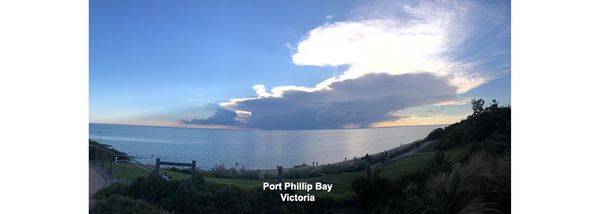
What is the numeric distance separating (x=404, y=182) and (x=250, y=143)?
1.65 metres

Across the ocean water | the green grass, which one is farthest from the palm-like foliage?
the green grass

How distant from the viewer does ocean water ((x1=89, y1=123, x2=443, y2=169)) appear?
542cm

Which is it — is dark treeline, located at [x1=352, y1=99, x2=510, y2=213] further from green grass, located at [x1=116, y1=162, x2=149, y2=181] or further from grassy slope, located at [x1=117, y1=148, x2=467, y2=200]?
green grass, located at [x1=116, y1=162, x2=149, y2=181]

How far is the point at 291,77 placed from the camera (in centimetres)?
538

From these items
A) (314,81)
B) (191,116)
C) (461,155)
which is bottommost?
(461,155)

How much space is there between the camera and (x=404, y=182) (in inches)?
210

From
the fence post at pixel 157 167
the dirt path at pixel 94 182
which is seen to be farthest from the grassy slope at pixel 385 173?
the dirt path at pixel 94 182

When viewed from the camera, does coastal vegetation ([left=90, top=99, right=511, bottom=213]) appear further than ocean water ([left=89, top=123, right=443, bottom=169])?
No

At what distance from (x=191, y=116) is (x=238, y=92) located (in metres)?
0.59

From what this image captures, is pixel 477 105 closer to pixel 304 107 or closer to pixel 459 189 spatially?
pixel 459 189

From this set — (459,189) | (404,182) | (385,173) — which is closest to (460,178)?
(459,189)

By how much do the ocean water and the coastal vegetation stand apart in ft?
0.38
